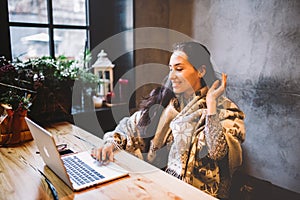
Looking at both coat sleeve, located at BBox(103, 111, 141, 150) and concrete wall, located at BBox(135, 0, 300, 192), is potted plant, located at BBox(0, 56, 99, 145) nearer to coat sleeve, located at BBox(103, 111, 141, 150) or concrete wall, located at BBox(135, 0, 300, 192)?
coat sleeve, located at BBox(103, 111, 141, 150)

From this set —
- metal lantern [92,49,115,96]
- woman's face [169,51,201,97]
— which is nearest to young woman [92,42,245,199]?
woman's face [169,51,201,97]

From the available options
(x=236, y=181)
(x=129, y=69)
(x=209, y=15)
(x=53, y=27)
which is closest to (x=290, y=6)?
(x=209, y=15)

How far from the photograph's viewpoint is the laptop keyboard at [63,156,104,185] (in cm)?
105

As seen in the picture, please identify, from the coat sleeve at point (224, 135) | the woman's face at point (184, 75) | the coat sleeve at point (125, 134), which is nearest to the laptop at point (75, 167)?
the coat sleeve at point (125, 134)

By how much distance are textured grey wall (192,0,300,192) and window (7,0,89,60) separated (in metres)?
1.06

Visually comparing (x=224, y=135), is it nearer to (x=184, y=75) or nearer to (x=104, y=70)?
(x=184, y=75)

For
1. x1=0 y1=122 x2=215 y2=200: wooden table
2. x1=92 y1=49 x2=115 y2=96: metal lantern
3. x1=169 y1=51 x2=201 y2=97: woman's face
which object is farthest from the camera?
x1=92 y1=49 x2=115 y2=96: metal lantern

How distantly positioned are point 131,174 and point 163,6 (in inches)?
70.6

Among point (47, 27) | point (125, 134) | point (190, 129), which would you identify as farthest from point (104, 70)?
point (190, 129)

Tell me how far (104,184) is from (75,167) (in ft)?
0.66

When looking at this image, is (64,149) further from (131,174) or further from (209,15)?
(209,15)

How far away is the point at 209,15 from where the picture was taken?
7.38 feet

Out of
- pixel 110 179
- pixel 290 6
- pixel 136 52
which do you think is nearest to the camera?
pixel 110 179

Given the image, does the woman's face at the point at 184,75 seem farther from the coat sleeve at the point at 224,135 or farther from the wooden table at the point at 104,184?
the wooden table at the point at 104,184
